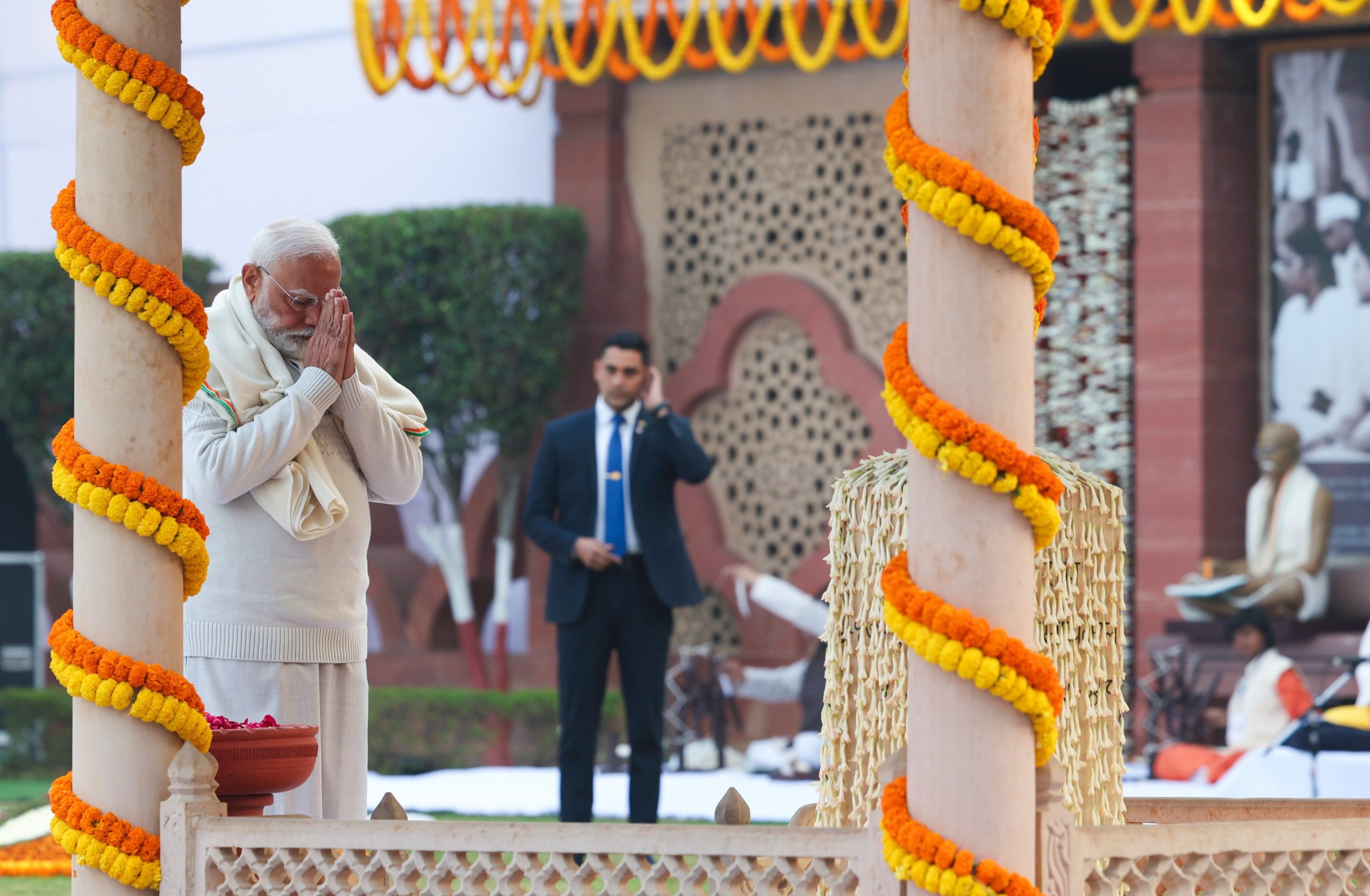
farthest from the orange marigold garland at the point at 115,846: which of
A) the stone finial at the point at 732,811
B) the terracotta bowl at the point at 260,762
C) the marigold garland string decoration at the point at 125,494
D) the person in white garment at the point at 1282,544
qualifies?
the person in white garment at the point at 1282,544

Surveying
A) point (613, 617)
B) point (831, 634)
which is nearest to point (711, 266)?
point (613, 617)

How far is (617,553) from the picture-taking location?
5.50 meters

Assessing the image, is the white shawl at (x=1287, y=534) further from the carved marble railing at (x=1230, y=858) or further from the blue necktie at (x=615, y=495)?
the carved marble railing at (x=1230, y=858)

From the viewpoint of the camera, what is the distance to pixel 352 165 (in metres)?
10.9

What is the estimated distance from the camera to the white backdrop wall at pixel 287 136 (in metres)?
10.3

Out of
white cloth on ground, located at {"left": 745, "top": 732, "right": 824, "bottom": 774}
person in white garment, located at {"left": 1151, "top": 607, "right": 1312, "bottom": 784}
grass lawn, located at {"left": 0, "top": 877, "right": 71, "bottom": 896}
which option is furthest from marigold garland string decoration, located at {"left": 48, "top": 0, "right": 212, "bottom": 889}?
person in white garment, located at {"left": 1151, "top": 607, "right": 1312, "bottom": 784}

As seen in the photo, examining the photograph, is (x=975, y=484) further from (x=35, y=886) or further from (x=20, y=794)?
(x=20, y=794)

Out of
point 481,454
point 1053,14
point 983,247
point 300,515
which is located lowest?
point 481,454

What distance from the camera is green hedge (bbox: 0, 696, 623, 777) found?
29.9 ft

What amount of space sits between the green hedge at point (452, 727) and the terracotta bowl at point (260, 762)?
6.04 meters

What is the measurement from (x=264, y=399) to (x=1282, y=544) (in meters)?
6.49

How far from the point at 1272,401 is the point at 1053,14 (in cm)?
690

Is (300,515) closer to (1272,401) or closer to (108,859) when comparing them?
(108,859)

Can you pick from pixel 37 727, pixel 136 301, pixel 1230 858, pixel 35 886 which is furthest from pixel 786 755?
pixel 136 301
